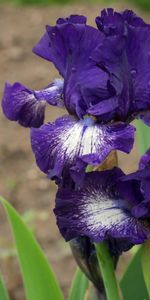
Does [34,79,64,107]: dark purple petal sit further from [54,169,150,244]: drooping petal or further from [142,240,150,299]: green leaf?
[142,240,150,299]: green leaf

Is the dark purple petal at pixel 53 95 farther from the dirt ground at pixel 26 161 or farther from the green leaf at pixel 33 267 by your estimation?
the dirt ground at pixel 26 161

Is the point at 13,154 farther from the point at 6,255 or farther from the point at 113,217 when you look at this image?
the point at 113,217

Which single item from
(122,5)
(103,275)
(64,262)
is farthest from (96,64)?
(122,5)

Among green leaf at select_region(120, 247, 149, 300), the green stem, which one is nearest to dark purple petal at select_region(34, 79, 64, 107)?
the green stem

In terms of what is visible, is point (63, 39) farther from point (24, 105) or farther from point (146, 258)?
point (146, 258)

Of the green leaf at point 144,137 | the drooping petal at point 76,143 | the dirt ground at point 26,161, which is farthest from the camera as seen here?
the dirt ground at point 26,161

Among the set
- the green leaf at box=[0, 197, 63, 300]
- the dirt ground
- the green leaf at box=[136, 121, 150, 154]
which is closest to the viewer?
the green leaf at box=[0, 197, 63, 300]

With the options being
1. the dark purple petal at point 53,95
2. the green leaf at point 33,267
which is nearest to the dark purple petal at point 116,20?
the dark purple petal at point 53,95
